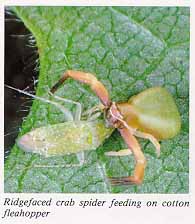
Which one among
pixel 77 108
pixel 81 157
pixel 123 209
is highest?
pixel 77 108

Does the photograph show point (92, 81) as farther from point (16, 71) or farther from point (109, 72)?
point (16, 71)

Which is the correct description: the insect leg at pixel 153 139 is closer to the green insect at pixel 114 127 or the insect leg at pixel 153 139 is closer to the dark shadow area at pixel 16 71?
the green insect at pixel 114 127

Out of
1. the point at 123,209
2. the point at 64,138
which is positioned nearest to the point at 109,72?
the point at 64,138

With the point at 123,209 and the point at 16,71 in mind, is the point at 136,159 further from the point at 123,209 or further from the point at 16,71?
the point at 16,71

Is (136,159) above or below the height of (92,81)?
below
